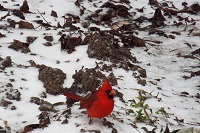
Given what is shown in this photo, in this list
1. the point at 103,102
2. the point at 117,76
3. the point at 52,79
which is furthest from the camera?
the point at 117,76

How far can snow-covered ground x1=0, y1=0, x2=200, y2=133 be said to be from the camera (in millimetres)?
3255

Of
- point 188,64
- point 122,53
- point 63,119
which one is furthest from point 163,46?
point 63,119

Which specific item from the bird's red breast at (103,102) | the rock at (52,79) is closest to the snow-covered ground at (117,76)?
the rock at (52,79)

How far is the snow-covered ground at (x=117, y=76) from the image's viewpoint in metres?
3.25

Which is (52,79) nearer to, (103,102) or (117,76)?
(117,76)

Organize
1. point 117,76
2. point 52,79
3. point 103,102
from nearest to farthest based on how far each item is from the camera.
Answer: point 103,102, point 52,79, point 117,76

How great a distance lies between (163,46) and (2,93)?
3.02 m

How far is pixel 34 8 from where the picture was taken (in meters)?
6.12

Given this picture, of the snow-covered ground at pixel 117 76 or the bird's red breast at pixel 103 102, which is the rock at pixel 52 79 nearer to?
the snow-covered ground at pixel 117 76

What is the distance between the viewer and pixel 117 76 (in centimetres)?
430

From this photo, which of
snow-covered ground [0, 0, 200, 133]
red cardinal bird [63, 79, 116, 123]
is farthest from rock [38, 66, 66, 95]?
red cardinal bird [63, 79, 116, 123]

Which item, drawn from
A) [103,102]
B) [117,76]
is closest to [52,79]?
[117,76]

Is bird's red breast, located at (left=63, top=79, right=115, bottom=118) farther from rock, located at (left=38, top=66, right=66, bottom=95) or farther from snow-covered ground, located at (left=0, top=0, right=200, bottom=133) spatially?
rock, located at (left=38, top=66, right=66, bottom=95)

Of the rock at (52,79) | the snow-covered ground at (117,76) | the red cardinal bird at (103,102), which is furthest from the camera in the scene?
the rock at (52,79)
